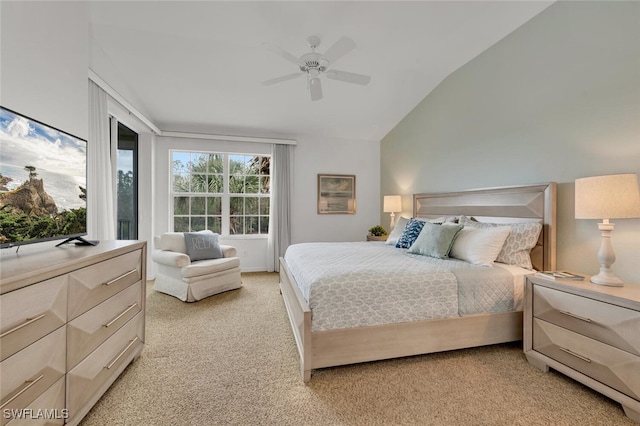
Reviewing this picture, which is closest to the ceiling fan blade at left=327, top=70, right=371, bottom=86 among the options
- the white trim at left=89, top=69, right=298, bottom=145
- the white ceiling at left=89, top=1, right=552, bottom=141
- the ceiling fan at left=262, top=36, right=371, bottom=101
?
the ceiling fan at left=262, top=36, right=371, bottom=101

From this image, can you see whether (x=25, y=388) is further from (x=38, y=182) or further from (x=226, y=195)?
(x=226, y=195)

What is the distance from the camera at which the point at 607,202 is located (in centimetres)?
159

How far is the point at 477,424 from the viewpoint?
135 centimetres

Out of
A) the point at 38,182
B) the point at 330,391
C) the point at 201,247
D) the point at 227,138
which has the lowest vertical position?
the point at 330,391

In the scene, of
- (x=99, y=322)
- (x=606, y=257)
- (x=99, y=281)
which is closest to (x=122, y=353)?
(x=99, y=322)

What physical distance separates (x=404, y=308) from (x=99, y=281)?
75.2 inches

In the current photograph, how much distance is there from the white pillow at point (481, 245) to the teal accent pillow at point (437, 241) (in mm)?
89

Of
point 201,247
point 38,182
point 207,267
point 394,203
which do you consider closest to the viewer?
point 38,182

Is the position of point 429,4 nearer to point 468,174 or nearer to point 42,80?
point 468,174

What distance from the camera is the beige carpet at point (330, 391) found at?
1.39m

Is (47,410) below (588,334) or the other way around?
below

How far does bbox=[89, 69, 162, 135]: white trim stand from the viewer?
2.38 metres

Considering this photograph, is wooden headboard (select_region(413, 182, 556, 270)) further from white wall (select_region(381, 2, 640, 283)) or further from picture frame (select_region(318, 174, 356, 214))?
picture frame (select_region(318, 174, 356, 214))

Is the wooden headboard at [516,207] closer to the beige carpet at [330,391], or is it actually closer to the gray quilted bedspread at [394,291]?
the gray quilted bedspread at [394,291]
